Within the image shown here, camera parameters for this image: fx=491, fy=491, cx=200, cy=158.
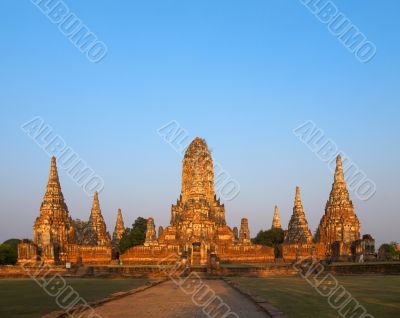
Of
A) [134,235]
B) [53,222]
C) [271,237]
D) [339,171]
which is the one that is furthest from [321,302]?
[271,237]

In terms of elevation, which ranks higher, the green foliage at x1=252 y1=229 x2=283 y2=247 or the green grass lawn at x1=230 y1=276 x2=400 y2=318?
the green foliage at x1=252 y1=229 x2=283 y2=247

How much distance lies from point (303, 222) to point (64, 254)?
2787cm

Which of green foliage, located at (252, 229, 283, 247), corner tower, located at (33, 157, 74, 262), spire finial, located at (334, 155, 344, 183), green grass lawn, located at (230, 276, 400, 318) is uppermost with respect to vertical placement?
spire finial, located at (334, 155, 344, 183)

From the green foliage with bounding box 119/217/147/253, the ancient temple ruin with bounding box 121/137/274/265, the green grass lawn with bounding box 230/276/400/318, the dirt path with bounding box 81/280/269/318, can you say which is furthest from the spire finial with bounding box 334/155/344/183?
the dirt path with bounding box 81/280/269/318

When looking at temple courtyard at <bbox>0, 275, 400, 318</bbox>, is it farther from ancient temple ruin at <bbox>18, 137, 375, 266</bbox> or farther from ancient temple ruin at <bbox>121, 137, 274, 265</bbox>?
ancient temple ruin at <bbox>18, 137, 375, 266</bbox>

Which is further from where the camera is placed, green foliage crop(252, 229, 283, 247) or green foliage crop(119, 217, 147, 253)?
green foliage crop(252, 229, 283, 247)

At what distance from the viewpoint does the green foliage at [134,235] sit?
70250 millimetres

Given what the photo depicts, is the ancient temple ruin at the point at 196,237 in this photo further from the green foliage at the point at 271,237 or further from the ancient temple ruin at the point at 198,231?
the green foliage at the point at 271,237

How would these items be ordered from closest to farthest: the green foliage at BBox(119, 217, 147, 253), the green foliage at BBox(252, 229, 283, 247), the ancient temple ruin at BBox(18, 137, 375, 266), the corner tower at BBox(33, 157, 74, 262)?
the ancient temple ruin at BBox(18, 137, 375, 266) → the corner tower at BBox(33, 157, 74, 262) → the green foliage at BBox(119, 217, 147, 253) → the green foliage at BBox(252, 229, 283, 247)

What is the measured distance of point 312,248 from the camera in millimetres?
48469

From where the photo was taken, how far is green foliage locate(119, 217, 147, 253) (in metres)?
70.2

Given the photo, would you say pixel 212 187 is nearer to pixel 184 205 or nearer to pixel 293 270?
pixel 184 205

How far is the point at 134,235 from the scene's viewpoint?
72.6 meters

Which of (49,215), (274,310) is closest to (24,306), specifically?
(274,310)
